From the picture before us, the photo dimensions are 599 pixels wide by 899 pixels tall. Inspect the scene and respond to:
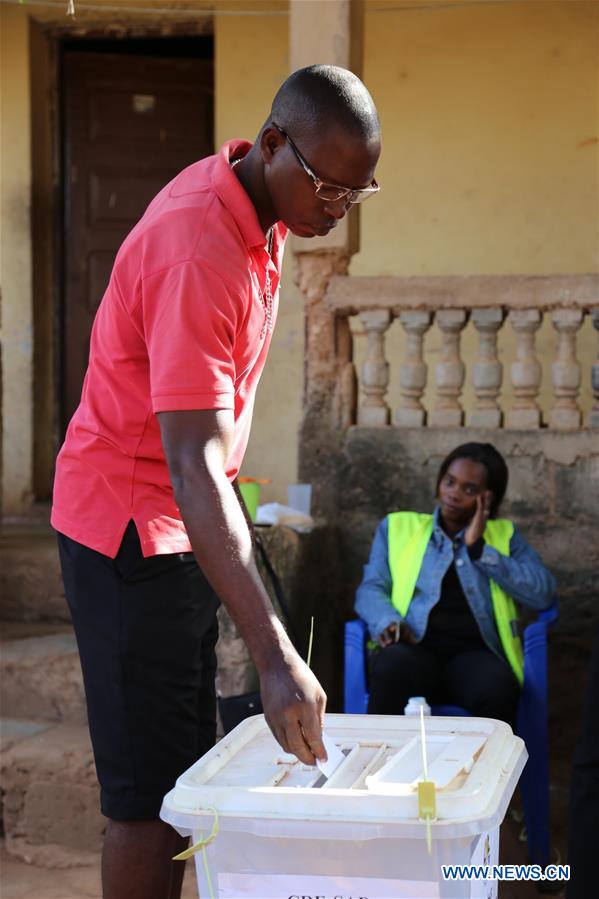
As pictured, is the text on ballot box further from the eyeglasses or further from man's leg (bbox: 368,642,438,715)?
man's leg (bbox: 368,642,438,715)

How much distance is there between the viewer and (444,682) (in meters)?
4.44

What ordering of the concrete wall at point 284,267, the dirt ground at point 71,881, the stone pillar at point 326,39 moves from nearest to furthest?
the dirt ground at point 71,881 < the stone pillar at point 326,39 < the concrete wall at point 284,267

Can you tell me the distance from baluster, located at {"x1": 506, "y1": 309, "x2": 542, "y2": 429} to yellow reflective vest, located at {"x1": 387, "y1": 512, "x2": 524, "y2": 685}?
2.19ft

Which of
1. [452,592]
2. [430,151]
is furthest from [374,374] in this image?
[430,151]

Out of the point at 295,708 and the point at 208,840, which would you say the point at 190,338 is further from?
the point at 208,840

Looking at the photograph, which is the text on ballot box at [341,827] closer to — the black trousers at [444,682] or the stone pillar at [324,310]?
the black trousers at [444,682]

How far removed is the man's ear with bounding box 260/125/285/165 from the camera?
2234 mm

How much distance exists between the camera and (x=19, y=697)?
16.5 feet

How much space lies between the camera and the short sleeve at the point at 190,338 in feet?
6.66

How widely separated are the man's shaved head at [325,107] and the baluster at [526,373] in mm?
3106

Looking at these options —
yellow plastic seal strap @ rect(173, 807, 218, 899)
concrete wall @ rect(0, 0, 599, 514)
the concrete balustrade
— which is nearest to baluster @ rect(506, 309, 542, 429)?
the concrete balustrade

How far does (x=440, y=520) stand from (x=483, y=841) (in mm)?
A: 2811

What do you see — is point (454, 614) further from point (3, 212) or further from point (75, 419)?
point (3, 212)

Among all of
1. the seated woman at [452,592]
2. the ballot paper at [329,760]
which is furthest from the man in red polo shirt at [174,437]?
the seated woman at [452,592]
